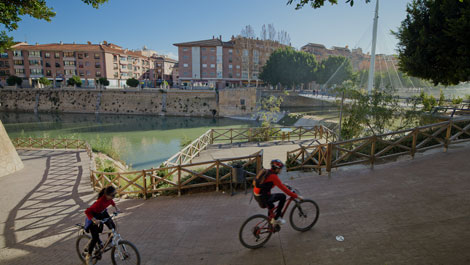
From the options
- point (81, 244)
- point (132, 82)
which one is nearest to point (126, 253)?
point (81, 244)

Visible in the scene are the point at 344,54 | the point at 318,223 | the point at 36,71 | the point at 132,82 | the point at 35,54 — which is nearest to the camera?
the point at 318,223

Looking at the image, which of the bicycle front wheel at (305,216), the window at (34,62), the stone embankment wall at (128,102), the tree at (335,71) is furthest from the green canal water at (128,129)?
the tree at (335,71)

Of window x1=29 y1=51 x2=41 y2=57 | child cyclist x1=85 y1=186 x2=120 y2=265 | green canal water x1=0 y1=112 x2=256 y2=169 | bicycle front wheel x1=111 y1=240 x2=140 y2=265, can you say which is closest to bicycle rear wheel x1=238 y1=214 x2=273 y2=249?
bicycle front wheel x1=111 y1=240 x2=140 y2=265

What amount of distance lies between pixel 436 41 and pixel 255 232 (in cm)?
1311

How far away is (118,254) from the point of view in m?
4.12

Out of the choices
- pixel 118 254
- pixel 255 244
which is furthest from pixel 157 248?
pixel 255 244

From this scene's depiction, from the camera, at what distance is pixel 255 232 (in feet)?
14.3

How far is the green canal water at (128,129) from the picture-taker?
23.5 m

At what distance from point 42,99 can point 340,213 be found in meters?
58.3

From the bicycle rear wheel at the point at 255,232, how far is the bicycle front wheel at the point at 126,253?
168 centimetres

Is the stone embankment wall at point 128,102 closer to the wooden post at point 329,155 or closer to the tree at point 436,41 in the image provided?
the tree at point 436,41

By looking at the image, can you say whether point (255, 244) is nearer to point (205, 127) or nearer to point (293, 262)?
point (293, 262)

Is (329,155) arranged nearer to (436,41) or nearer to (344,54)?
(436,41)

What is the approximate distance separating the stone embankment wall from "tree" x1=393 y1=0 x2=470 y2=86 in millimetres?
30396
